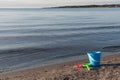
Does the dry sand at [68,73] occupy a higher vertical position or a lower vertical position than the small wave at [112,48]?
higher

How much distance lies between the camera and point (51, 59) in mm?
16516

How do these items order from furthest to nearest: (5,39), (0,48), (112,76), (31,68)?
(5,39) → (0,48) → (31,68) → (112,76)

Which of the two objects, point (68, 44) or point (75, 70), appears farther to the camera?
point (68, 44)

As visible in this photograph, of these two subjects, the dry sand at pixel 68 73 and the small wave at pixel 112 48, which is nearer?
the dry sand at pixel 68 73

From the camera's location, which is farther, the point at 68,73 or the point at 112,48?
the point at 112,48

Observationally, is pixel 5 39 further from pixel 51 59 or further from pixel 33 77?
pixel 33 77

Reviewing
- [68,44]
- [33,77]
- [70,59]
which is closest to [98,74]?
[33,77]

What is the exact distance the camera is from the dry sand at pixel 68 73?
465 inches

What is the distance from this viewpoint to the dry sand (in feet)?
38.8

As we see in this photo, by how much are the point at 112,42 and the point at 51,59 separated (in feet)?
21.6

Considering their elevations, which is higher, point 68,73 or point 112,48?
point 68,73

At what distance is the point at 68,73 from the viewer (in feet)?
41.1

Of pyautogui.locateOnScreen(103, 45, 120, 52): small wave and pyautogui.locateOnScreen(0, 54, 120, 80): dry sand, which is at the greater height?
pyautogui.locateOnScreen(0, 54, 120, 80): dry sand

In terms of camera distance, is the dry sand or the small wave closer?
the dry sand
